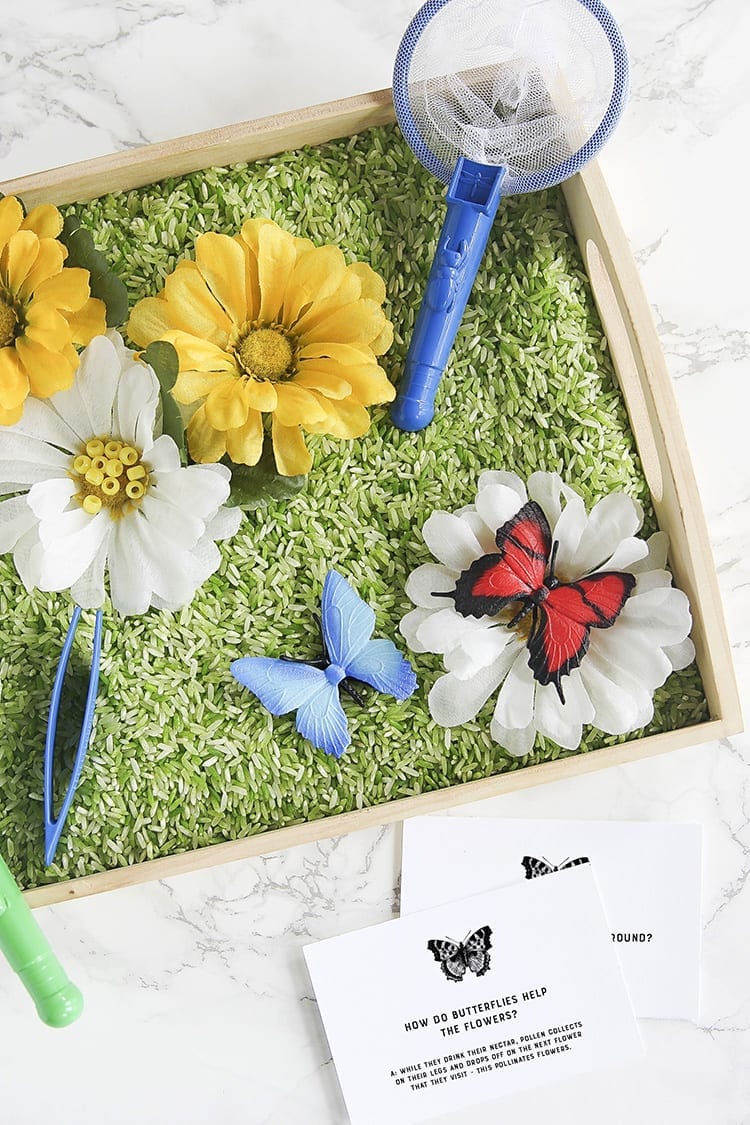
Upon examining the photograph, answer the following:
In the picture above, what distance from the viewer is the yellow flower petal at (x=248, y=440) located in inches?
26.9

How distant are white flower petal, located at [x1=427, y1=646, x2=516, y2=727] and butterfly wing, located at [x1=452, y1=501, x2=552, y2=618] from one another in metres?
0.06

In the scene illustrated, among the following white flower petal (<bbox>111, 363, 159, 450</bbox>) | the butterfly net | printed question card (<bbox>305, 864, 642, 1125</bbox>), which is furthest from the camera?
printed question card (<bbox>305, 864, 642, 1125</bbox>)

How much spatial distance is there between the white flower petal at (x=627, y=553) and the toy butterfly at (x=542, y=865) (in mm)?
288

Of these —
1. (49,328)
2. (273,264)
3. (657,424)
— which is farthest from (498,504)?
(49,328)

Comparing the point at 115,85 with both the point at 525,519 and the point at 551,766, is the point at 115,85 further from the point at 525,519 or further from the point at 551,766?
the point at 551,766

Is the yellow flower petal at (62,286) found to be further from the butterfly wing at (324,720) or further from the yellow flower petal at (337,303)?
the butterfly wing at (324,720)

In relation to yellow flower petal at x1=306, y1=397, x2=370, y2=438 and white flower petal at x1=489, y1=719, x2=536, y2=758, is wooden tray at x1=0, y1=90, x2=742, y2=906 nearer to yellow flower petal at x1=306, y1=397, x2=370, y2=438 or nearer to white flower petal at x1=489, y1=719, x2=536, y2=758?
white flower petal at x1=489, y1=719, x2=536, y2=758

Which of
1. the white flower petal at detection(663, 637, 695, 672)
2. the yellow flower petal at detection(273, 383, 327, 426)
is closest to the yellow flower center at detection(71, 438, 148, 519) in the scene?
the yellow flower petal at detection(273, 383, 327, 426)

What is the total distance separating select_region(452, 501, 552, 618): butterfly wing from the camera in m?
0.74

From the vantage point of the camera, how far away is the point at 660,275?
2.94 feet

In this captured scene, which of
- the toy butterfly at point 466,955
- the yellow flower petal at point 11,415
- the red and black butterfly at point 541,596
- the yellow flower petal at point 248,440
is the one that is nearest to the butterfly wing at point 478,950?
the toy butterfly at point 466,955

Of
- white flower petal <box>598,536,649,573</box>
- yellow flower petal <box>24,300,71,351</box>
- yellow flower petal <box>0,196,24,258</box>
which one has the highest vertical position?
yellow flower petal <box>0,196,24,258</box>

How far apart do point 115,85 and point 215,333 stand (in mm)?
378

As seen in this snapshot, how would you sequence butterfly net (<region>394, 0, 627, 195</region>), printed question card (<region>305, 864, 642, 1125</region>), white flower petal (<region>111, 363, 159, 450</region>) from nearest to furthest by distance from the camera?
white flower petal (<region>111, 363, 159, 450</region>) → butterfly net (<region>394, 0, 627, 195</region>) → printed question card (<region>305, 864, 642, 1125</region>)
